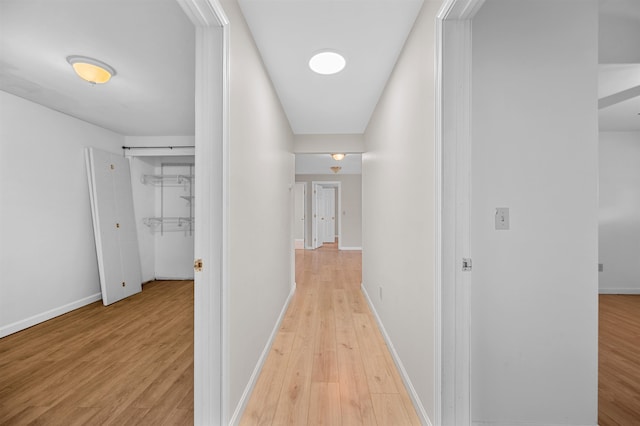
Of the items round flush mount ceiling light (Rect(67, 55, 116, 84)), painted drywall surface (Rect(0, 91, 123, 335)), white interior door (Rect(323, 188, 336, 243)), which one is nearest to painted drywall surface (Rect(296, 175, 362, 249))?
white interior door (Rect(323, 188, 336, 243))

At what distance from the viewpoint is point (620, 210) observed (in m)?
3.82

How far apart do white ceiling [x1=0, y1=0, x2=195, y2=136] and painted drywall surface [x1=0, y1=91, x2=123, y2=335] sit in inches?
12.5

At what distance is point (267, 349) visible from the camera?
222cm

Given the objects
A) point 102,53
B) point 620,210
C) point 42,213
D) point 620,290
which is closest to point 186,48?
point 102,53

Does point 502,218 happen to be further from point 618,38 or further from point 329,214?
point 329,214

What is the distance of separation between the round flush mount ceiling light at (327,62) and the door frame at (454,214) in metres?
0.96

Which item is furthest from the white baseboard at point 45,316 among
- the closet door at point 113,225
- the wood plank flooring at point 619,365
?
the wood plank flooring at point 619,365

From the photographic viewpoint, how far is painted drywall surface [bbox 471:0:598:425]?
56.8 inches

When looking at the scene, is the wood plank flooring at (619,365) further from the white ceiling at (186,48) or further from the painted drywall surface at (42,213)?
the painted drywall surface at (42,213)

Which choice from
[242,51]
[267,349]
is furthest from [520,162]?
[267,349]

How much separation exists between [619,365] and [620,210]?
295cm

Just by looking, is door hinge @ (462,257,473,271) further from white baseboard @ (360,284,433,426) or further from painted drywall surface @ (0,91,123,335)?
painted drywall surface @ (0,91,123,335)

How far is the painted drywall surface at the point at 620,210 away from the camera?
3.80 metres

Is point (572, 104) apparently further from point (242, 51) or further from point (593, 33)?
point (242, 51)
